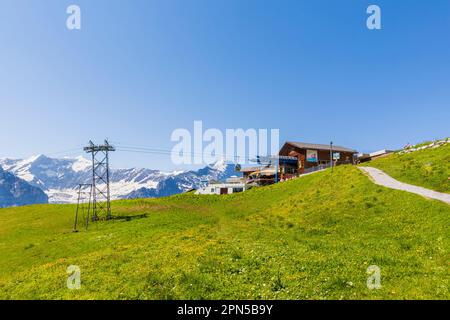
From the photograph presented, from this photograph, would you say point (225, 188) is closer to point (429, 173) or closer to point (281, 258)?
point (429, 173)

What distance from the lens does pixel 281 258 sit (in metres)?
17.3

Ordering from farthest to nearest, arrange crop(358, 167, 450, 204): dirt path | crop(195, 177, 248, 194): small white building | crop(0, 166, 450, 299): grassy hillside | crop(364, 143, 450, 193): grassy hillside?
crop(195, 177, 248, 194): small white building, crop(364, 143, 450, 193): grassy hillside, crop(358, 167, 450, 204): dirt path, crop(0, 166, 450, 299): grassy hillside

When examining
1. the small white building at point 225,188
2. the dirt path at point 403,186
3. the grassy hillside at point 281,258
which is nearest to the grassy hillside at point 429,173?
the dirt path at point 403,186

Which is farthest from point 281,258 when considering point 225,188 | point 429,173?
point 225,188

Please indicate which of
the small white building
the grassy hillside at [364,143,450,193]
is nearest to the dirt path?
the grassy hillside at [364,143,450,193]

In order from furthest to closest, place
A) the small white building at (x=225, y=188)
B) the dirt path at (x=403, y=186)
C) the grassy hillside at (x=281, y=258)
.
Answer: the small white building at (x=225, y=188) < the dirt path at (x=403, y=186) < the grassy hillside at (x=281, y=258)

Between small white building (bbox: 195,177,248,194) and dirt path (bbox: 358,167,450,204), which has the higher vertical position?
dirt path (bbox: 358,167,450,204)

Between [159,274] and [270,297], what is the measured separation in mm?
7160

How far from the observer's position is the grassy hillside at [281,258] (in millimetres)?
13297

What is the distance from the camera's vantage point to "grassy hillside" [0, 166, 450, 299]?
43.6ft

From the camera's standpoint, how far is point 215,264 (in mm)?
16953

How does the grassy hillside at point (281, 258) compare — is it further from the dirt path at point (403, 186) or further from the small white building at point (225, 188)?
the small white building at point (225, 188)

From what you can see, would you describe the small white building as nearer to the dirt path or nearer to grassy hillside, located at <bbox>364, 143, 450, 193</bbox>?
the dirt path
